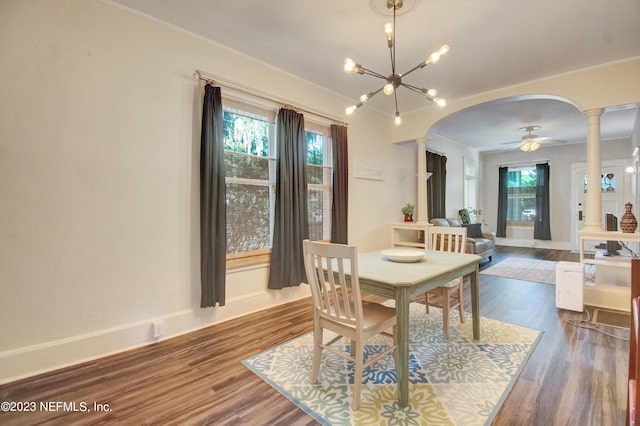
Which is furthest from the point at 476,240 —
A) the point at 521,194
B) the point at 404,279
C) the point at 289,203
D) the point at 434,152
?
the point at 404,279

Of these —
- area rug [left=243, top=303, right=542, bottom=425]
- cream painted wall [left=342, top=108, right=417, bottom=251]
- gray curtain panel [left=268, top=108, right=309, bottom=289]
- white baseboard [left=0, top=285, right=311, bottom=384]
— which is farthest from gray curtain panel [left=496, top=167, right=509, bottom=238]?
white baseboard [left=0, top=285, right=311, bottom=384]

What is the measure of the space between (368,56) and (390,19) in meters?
0.64

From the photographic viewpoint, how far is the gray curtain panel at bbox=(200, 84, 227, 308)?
105 inches

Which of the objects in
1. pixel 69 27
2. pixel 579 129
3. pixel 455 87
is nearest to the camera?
pixel 69 27

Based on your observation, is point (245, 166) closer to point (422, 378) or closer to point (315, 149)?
point (315, 149)

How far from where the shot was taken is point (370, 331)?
5.65ft

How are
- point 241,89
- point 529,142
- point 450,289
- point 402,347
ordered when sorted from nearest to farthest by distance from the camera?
point 402,347 → point 450,289 → point 241,89 → point 529,142

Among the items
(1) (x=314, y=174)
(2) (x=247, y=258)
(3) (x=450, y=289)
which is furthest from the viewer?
(1) (x=314, y=174)

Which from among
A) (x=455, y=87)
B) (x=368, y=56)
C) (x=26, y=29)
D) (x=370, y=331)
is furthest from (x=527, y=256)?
(x=26, y=29)

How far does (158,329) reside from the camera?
2453 millimetres

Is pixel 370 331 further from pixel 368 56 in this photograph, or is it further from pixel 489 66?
pixel 489 66

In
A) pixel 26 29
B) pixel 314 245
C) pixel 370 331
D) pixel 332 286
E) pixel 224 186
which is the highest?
pixel 26 29

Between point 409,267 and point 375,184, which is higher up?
point 375,184

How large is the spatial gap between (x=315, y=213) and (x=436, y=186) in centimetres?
354
